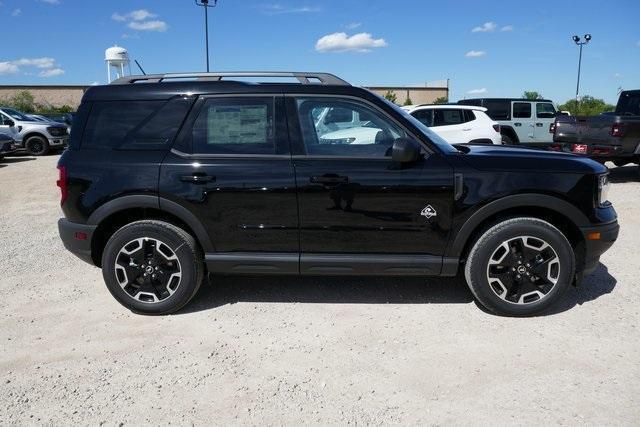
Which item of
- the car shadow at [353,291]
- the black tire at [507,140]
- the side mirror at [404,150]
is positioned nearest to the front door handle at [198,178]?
the car shadow at [353,291]

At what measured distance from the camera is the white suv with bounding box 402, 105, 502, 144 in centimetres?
1105

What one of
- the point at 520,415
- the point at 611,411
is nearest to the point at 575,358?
the point at 611,411

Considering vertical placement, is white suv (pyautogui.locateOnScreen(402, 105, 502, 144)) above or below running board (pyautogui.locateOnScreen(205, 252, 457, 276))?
above

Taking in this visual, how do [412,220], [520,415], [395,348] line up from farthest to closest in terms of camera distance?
[412,220] < [395,348] < [520,415]

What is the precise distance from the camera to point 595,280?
4562mm

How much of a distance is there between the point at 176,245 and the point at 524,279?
9.04 ft

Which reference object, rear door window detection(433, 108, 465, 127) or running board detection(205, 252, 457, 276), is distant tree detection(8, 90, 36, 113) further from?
running board detection(205, 252, 457, 276)

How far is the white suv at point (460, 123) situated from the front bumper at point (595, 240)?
740 cm

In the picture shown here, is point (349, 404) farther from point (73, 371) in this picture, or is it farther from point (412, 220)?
point (73, 371)

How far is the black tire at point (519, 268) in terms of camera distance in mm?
3664

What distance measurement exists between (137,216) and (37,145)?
1605 cm

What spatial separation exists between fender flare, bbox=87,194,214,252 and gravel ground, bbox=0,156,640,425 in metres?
0.70

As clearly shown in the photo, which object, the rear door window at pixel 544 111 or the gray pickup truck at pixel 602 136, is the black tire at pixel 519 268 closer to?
the gray pickup truck at pixel 602 136

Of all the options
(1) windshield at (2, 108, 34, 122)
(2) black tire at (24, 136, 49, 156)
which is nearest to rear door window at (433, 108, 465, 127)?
(2) black tire at (24, 136, 49, 156)
